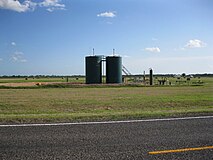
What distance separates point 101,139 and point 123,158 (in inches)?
58.6

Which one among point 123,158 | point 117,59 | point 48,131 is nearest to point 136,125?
point 48,131

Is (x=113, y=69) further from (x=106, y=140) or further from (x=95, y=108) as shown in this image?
(x=106, y=140)

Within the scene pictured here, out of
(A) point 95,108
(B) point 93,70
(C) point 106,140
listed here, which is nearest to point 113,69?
(B) point 93,70

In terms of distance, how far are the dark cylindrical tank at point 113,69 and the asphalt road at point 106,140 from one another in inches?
1508

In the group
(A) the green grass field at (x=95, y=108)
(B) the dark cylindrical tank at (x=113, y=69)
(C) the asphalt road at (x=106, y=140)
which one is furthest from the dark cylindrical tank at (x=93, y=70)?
(C) the asphalt road at (x=106, y=140)

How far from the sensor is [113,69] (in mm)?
47344

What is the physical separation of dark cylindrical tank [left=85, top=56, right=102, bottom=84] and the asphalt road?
38.0m

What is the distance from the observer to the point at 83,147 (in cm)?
602

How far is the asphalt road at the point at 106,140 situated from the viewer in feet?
17.9

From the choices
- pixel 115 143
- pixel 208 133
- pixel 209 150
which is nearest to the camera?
pixel 209 150

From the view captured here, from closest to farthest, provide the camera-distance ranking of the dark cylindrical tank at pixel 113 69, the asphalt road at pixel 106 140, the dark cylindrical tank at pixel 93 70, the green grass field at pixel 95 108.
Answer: the asphalt road at pixel 106 140 < the green grass field at pixel 95 108 < the dark cylindrical tank at pixel 93 70 < the dark cylindrical tank at pixel 113 69

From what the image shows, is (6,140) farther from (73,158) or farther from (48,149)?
(73,158)

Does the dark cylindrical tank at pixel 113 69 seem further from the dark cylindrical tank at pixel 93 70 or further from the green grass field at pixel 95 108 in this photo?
the green grass field at pixel 95 108

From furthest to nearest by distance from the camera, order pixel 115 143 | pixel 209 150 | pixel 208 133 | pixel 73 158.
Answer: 1. pixel 208 133
2. pixel 115 143
3. pixel 209 150
4. pixel 73 158
